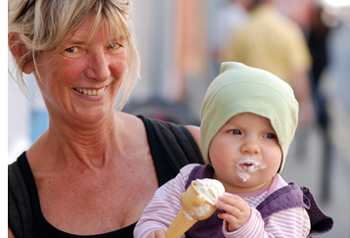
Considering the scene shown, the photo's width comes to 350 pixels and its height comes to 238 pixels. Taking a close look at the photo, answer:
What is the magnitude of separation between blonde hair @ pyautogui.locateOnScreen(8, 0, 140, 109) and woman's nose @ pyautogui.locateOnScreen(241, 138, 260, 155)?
0.75 meters

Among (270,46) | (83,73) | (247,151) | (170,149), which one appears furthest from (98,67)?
(270,46)

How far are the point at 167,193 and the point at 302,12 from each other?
822 centimetres

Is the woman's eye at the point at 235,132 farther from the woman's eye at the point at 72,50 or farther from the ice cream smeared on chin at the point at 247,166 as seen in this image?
the woman's eye at the point at 72,50

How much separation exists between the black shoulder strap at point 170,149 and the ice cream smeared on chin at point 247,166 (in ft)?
1.84

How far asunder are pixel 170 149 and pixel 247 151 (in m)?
0.66

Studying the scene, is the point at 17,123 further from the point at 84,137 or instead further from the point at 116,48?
the point at 116,48

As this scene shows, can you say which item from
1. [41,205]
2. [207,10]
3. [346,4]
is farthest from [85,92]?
[346,4]

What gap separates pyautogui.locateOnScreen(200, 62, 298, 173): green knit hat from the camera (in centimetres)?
164

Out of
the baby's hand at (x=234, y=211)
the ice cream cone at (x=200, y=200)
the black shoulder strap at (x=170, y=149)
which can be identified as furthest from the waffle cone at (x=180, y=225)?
the black shoulder strap at (x=170, y=149)

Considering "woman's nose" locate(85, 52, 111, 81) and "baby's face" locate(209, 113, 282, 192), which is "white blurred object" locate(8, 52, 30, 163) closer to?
"woman's nose" locate(85, 52, 111, 81)

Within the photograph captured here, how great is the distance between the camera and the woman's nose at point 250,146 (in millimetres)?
1616

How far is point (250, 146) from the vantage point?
5.30 feet

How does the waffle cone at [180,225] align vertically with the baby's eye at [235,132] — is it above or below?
below

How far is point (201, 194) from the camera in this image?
1.49 m
